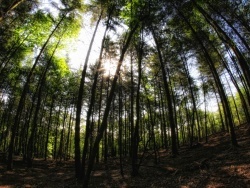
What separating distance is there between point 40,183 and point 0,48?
10718 mm

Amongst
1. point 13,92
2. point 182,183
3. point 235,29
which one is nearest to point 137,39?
point 235,29

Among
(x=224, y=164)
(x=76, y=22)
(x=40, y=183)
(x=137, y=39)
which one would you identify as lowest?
(x=40, y=183)

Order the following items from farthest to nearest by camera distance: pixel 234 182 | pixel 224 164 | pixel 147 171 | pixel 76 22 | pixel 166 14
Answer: pixel 76 22, pixel 147 171, pixel 166 14, pixel 224 164, pixel 234 182

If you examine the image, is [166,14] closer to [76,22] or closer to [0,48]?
[76,22]

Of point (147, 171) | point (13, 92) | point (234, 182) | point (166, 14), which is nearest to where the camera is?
point (234, 182)

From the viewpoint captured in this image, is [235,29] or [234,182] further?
[235,29]

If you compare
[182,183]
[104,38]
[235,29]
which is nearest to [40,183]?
[182,183]

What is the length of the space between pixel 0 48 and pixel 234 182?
17.6 metres

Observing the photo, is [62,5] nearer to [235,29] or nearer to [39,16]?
[39,16]

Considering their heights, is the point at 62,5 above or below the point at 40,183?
above

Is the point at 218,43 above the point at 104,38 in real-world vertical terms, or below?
above

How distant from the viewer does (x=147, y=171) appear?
13383 millimetres

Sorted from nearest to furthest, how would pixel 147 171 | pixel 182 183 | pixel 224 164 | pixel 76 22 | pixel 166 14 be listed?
1. pixel 182 183
2. pixel 224 164
3. pixel 166 14
4. pixel 147 171
5. pixel 76 22

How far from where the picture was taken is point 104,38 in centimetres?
1377
